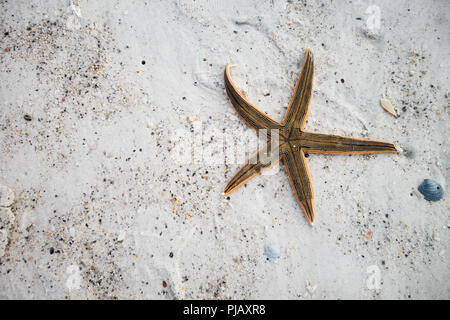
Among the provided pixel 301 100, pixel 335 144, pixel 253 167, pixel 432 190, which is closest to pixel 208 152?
pixel 253 167

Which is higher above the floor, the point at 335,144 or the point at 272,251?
the point at 335,144

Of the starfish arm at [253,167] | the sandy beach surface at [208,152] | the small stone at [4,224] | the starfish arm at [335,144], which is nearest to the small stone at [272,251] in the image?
the sandy beach surface at [208,152]

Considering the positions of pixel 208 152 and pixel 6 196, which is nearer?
pixel 6 196

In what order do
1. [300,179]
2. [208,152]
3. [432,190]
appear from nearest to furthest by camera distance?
[300,179], [432,190], [208,152]

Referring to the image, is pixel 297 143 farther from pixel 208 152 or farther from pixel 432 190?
pixel 432 190

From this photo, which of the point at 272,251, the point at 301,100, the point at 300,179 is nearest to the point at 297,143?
the point at 300,179

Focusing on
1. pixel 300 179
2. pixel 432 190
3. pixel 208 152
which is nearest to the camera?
pixel 300 179

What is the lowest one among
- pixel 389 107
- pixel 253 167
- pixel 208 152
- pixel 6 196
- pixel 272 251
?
pixel 6 196
